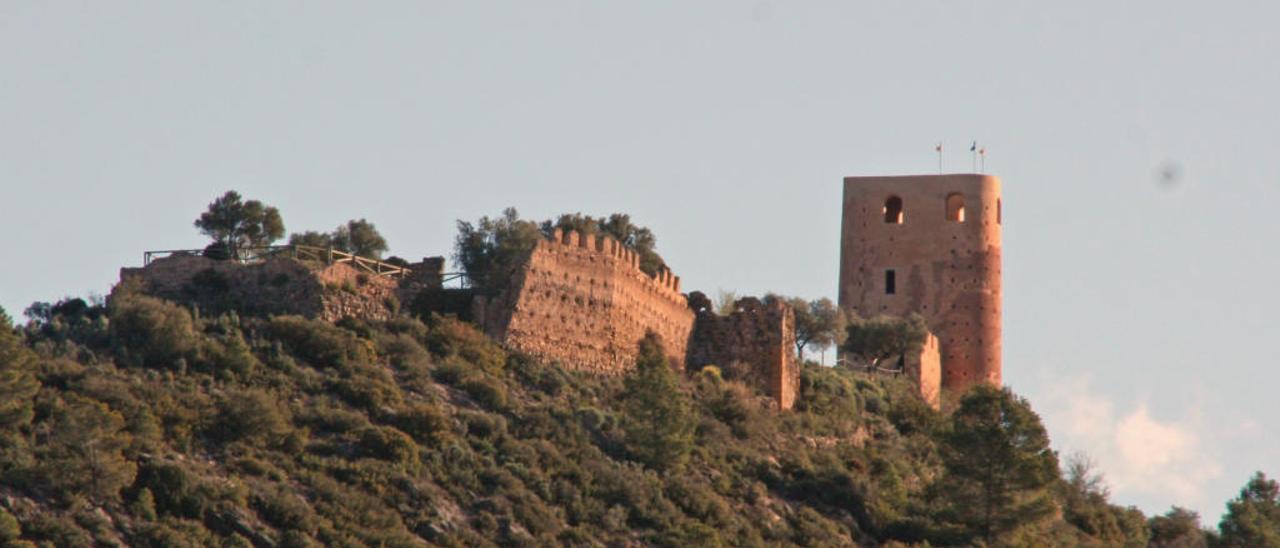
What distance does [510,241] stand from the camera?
72.6m

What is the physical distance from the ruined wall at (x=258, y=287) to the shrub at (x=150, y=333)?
2508mm

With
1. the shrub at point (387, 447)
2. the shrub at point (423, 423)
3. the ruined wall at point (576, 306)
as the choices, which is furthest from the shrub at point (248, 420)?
the ruined wall at point (576, 306)

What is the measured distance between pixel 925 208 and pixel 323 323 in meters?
22.7

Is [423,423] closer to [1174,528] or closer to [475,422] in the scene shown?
[475,422]

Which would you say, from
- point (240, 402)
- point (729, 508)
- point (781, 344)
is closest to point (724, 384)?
point (781, 344)

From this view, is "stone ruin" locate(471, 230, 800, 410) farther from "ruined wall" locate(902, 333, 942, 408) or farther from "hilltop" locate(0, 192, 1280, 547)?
"ruined wall" locate(902, 333, 942, 408)

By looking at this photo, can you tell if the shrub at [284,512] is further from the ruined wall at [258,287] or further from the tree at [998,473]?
the tree at [998,473]

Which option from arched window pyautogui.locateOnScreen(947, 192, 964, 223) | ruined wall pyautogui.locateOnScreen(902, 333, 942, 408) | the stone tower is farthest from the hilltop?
arched window pyautogui.locateOnScreen(947, 192, 964, 223)

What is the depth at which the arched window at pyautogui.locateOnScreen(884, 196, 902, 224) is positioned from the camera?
84.7 meters

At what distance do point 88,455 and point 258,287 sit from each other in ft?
38.7

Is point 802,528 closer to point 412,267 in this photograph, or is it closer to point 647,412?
point 647,412

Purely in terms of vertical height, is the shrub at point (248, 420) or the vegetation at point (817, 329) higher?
the vegetation at point (817, 329)

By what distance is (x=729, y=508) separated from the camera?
64.2 meters

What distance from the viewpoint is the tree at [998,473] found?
2640 inches
